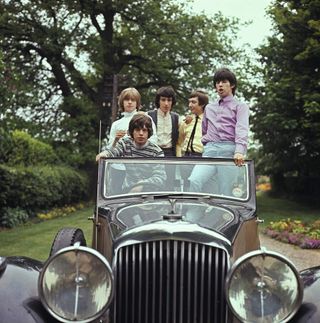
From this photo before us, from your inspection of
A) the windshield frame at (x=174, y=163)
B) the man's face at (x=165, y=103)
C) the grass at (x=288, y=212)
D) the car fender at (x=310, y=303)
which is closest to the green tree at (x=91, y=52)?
the grass at (x=288, y=212)

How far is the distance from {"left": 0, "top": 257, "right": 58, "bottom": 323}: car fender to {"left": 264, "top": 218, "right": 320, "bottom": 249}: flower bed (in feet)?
27.5

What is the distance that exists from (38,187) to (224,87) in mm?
11260

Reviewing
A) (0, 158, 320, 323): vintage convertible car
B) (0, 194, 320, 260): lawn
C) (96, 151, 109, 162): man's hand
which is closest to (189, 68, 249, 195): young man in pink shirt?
(96, 151, 109, 162): man's hand

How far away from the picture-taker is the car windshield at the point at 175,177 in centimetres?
463

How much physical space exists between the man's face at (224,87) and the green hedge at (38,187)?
9320mm

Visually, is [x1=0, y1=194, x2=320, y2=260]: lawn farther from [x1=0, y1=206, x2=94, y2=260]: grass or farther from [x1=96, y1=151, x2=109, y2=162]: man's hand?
[x1=96, y1=151, x2=109, y2=162]: man's hand

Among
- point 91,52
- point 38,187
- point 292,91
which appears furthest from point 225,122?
Result: point 91,52

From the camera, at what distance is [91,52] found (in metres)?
22.1

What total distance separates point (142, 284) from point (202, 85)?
18.5 metres

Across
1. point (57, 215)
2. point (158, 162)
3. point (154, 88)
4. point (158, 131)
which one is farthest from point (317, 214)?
point (158, 162)

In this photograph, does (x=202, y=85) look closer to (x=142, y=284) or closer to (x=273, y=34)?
(x=273, y=34)

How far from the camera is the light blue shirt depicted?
5.34 metres

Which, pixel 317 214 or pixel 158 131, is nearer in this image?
pixel 158 131

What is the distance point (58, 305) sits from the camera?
3.40 m
